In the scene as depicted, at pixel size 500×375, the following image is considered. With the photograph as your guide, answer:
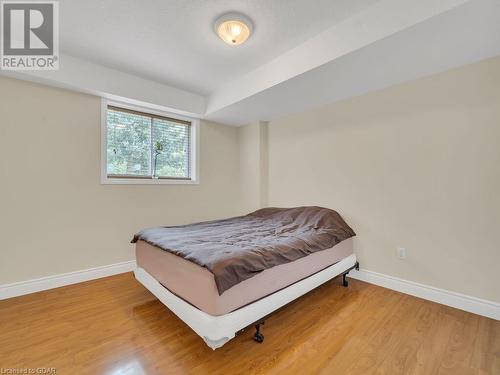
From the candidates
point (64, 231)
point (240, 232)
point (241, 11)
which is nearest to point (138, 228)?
point (64, 231)

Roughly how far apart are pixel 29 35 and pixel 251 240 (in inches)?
111

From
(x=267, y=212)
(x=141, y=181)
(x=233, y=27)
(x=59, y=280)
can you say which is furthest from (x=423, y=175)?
(x=59, y=280)

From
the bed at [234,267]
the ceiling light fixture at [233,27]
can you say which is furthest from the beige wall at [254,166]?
the ceiling light fixture at [233,27]

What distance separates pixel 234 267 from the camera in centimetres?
156

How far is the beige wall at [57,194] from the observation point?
7.86 ft

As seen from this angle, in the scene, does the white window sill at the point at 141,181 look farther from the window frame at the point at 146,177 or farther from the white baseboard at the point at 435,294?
the white baseboard at the point at 435,294

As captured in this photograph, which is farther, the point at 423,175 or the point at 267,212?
the point at 267,212

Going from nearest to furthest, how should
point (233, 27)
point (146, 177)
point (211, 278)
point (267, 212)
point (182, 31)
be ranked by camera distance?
point (211, 278) → point (233, 27) → point (182, 31) → point (146, 177) → point (267, 212)

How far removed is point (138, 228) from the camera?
3229 mm

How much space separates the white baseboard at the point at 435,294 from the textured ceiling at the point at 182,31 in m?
2.64

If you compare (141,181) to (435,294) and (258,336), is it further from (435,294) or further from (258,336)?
(435,294)

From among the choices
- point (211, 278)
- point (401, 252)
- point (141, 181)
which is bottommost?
point (401, 252)

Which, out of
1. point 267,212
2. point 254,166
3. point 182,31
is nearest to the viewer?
point 182,31

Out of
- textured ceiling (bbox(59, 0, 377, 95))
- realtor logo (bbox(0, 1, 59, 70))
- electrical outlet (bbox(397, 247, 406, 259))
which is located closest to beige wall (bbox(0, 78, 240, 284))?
realtor logo (bbox(0, 1, 59, 70))
